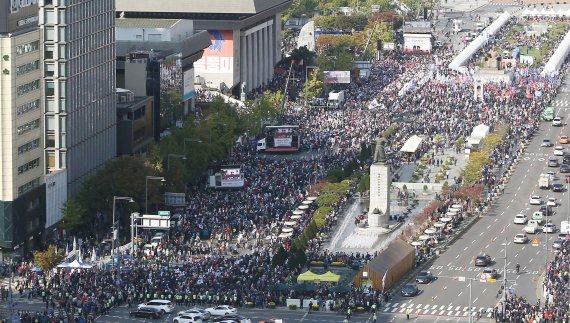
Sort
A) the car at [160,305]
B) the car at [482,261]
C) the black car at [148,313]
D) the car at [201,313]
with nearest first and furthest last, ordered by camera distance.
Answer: the car at [201,313]
the black car at [148,313]
the car at [160,305]
the car at [482,261]

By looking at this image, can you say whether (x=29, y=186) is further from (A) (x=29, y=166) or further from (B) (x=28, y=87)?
(B) (x=28, y=87)

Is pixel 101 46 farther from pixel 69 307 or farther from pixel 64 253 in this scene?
pixel 69 307

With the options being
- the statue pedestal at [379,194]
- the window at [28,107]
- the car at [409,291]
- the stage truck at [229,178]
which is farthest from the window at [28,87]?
the car at [409,291]

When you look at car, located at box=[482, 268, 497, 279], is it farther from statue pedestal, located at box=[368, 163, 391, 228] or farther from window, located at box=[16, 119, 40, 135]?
window, located at box=[16, 119, 40, 135]

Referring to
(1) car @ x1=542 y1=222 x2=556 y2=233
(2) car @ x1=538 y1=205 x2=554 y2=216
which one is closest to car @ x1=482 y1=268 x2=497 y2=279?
(1) car @ x1=542 y1=222 x2=556 y2=233

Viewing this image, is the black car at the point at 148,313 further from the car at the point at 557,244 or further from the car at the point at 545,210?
the car at the point at 545,210

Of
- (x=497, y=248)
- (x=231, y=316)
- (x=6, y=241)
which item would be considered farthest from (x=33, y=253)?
(x=497, y=248)
